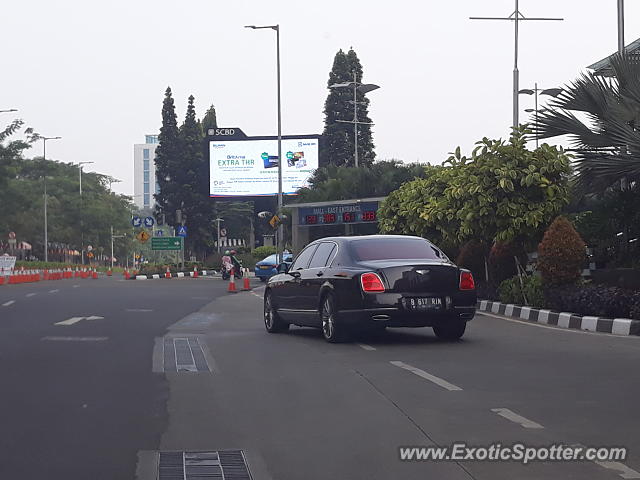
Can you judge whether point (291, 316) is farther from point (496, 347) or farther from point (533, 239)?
point (533, 239)

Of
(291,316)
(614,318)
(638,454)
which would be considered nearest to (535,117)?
(614,318)

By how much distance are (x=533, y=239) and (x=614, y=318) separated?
5.79 m

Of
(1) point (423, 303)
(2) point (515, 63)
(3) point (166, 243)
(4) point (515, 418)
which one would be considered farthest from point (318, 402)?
(3) point (166, 243)

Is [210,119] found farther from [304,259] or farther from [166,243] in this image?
[304,259]

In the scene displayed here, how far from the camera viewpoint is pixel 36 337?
619 inches

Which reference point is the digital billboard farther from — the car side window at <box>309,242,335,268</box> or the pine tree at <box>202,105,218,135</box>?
the car side window at <box>309,242,335,268</box>

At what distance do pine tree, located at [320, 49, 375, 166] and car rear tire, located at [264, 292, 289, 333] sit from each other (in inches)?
2763

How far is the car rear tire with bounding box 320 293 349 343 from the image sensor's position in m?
14.3

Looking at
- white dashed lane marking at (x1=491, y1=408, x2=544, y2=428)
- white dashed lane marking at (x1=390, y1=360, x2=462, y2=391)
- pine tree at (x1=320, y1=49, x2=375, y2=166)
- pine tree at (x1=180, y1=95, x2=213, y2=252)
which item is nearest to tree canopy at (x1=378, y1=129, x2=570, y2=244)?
white dashed lane marking at (x1=390, y1=360, x2=462, y2=391)

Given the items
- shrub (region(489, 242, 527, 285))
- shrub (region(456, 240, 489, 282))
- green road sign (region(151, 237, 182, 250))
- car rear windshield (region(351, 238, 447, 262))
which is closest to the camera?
car rear windshield (region(351, 238, 447, 262))

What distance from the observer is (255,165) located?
7000 centimetres

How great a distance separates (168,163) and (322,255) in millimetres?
78044

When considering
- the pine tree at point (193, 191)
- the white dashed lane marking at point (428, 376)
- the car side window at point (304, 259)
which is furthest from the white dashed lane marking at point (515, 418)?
the pine tree at point (193, 191)

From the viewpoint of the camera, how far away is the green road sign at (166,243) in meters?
68.3
